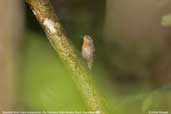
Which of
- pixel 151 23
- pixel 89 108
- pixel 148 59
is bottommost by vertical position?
pixel 89 108

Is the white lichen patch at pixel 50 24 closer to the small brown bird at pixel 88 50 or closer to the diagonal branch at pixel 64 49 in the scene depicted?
the diagonal branch at pixel 64 49

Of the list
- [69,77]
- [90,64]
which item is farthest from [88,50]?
[69,77]

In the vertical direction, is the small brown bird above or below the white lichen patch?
below

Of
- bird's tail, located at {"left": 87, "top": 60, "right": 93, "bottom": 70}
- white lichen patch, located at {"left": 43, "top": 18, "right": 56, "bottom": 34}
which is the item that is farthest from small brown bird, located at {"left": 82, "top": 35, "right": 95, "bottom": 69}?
white lichen patch, located at {"left": 43, "top": 18, "right": 56, "bottom": 34}

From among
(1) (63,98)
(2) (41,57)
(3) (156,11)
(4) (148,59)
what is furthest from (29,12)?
(4) (148,59)

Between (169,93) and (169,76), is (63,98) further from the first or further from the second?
(169,76)

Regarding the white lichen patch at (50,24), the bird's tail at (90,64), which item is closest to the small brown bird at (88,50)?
the bird's tail at (90,64)

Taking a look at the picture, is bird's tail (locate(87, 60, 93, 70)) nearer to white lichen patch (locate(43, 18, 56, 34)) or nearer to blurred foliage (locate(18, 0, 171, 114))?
blurred foliage (locate(18, 0, 171, 114))

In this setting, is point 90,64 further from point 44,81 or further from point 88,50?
point 44,81

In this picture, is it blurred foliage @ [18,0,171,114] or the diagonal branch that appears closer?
blurred foliage @ [18,0,171,114]
